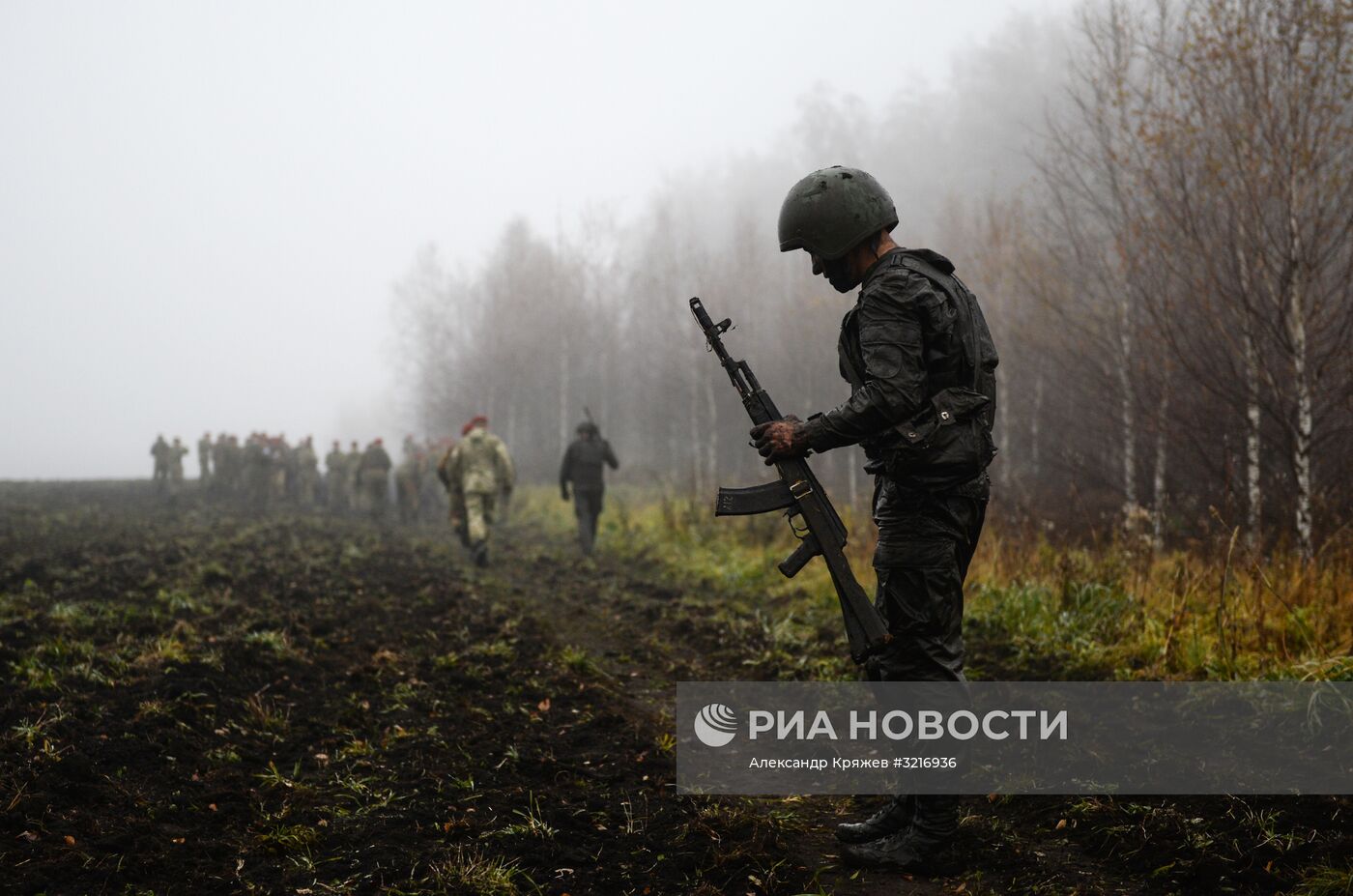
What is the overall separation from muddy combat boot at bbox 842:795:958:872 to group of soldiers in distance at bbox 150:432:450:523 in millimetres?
19851

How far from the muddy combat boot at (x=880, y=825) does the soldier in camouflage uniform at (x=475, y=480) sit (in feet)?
31.3

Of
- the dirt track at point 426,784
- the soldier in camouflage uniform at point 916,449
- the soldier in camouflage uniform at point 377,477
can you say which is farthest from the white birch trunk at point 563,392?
the soldier in camouflage uniform at point 916,449

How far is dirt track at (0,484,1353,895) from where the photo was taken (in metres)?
2.96

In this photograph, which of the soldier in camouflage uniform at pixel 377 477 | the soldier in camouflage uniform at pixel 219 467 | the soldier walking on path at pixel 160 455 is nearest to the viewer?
the soldier in camouflage uniform at pixel 377 477

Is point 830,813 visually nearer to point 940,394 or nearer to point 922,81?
point 940,394

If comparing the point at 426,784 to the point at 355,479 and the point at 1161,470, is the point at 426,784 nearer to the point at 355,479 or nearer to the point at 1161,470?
the point at 1161,470

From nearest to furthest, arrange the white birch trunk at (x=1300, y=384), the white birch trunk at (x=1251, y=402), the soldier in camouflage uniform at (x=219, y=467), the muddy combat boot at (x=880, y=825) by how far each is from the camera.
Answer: the muddy combat boot at (x=880, y=825), the white birch trunk at (x=1300, y=384), the white birch trunk at (x=1251, y=402), the soldier in camouflage uniform at (x=219, y=467)

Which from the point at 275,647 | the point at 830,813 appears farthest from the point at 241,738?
the point at 830,813

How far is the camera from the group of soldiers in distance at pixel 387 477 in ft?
41.8

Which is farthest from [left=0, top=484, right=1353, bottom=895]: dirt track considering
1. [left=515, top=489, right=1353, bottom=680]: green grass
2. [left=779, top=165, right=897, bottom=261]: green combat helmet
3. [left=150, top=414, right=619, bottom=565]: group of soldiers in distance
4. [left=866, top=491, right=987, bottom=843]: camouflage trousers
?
[left=150, top=414, right=619, bottom=565]: group of soldiers in distance

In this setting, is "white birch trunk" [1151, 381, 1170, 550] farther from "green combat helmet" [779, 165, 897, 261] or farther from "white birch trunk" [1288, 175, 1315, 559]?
"green combat helmet" [779, 165, 897, 261]

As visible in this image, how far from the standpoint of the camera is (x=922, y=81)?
4319 centimetres

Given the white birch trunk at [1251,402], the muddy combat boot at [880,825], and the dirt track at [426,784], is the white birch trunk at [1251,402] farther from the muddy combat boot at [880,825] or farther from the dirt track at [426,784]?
the muddy combat boot at [880,825]

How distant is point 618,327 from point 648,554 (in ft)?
85.8
